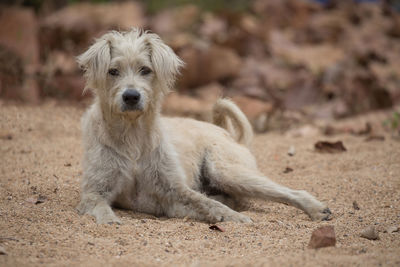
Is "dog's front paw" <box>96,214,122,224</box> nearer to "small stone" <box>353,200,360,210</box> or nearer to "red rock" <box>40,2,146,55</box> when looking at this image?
"small stone" <box>353,200,360,210</box>

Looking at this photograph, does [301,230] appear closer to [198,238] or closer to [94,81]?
[198,238]

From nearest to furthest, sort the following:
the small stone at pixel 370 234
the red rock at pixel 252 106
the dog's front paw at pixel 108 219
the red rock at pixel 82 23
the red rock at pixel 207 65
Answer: the small stone at pixel 370 234 < the dog's front paw at pixel 108 219 < the red rock at pixel 252 106 < the red rock at pixel 82 23 < the red rock at pixel 207 65

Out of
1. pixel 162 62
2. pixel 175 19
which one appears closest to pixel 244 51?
pixel 175 19

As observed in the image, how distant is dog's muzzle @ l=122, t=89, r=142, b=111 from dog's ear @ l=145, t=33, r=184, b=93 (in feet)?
1.57

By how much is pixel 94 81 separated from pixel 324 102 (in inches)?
269

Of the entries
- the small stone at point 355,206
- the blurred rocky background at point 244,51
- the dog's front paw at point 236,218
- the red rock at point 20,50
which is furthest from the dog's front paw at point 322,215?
the red rock at point 20,50

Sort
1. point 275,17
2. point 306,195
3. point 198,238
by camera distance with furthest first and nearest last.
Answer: point 275,17 < point 306,195 < point 198,238

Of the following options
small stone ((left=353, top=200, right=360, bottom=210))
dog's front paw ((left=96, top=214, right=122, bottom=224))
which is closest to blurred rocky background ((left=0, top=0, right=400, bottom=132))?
dog's front paw ((left=96, top=214, right=122, bottom=224))

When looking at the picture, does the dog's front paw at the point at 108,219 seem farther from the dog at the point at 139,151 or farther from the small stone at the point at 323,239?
the small stone at the point at 323,239

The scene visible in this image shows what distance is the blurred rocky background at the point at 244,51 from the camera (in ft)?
30.4

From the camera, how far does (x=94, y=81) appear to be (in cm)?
507

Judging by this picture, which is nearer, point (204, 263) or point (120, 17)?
point (204, 263)

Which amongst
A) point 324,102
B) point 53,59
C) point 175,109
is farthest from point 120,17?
point 324,102

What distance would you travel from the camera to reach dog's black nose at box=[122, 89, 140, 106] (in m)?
4.70
